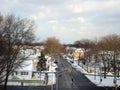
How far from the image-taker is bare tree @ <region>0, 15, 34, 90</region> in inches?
1658

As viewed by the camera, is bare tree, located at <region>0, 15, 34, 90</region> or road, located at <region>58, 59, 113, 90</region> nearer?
bare tree, located at <region>0, 15, 34, 90</region>


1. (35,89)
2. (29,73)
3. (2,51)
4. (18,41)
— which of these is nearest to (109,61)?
(29,73)

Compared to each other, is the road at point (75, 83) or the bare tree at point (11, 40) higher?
the bare tree at point (11, 40)

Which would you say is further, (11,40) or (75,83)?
(75,83)

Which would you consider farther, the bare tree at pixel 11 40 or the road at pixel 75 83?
the road at pixel 75 83

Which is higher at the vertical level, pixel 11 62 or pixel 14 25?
pixel 14 25

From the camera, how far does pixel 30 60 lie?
246 ft

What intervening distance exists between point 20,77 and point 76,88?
17236 mm

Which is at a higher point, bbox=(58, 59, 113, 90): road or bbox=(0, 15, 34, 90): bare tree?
bbox=(0, 15, 34, 90): bare tree

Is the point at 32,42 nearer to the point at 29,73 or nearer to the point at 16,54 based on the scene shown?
the point at 16,54

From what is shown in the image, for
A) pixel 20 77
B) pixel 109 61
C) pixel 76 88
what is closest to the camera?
pixel 76 88

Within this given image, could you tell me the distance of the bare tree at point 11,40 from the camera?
1658 inches

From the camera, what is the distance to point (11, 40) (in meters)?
44.9

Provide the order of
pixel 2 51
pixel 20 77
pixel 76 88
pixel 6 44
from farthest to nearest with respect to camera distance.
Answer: pixel 20 77
pixel 76 88
pixel 6 44
pixel 2 51
